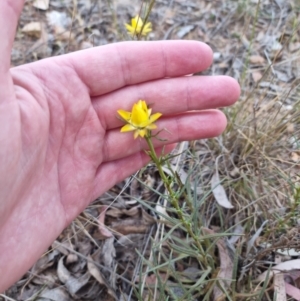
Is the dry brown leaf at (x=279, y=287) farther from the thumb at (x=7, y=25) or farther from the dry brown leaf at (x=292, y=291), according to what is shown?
the thumb at (x=7, y=25)

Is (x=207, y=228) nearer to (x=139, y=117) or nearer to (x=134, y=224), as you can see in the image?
(x=134, y=224)

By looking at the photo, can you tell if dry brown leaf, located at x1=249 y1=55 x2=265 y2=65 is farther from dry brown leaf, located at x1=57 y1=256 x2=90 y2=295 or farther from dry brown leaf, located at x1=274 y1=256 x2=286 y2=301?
dry brown leaf, located at x1=57 y1=256 x2=90 y2=295

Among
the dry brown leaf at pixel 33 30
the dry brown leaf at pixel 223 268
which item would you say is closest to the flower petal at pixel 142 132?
the dry brown leaf at pixel 223 268

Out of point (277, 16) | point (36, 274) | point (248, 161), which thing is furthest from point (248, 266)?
point (277, 16)

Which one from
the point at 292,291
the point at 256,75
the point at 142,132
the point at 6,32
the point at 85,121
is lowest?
the point at 292,291

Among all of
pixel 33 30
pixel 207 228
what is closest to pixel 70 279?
pixel 207 228

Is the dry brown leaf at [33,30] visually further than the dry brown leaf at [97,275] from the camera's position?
Yes

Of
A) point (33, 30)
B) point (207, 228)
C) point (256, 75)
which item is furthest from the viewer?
point (33, 30)
